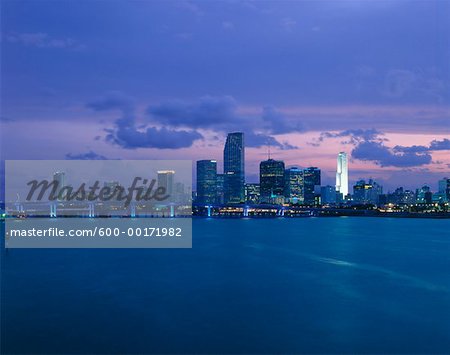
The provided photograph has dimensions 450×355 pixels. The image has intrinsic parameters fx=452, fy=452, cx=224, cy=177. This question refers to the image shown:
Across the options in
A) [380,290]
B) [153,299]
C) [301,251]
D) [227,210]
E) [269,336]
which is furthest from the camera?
[227,210]

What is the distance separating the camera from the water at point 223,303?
860 cm

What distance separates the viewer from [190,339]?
870 centimetres

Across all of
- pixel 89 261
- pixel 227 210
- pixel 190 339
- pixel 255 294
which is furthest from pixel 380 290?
pixel 227 210

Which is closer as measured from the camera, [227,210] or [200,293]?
[200,293]

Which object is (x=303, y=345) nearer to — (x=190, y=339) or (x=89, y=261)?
(x=190, y=339)

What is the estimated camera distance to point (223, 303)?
38.1 feet

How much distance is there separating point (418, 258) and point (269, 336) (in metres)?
14.8

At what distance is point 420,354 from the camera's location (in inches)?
323

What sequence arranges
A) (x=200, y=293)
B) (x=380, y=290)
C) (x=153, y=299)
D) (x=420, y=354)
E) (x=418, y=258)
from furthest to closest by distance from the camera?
(x=418, y=258), (x=380, y=290), (x=200, y=293), (x=153, y=299), (x=420, y=354)

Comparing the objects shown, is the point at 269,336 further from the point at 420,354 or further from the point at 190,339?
the point at 420,354

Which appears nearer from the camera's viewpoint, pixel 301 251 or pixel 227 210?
pixel 301 251

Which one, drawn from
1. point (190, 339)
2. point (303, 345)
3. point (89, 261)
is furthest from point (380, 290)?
point (89, 261)

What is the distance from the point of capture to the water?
28.2ft

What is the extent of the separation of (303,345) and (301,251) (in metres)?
15.3
